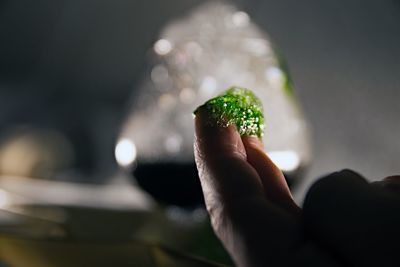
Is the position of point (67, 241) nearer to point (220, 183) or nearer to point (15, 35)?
point (220, 183)

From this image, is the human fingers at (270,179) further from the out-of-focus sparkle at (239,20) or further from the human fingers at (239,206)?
the out-of-focus sparkle at (239,20)

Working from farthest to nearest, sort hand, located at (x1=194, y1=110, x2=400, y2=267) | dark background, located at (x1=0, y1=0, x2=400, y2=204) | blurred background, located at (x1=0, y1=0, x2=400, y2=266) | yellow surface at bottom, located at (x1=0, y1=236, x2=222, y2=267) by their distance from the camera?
dark background, located at (x1=0, y1=0, x2=400, y2=204)
blurred background, located at (x1=0, y1=0, x2=400, y2=266)
yellow surface at bottom, located at (x1=0, y1=236, x2=222, y2=267)
hand, located at (x1=194, y1=110, x2=400, y2=267)

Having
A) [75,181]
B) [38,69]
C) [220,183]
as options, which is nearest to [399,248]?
[220,183]

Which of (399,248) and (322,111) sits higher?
(322,111)

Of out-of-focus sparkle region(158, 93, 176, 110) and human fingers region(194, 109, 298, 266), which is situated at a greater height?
out-of-focus sparkle region(158, 93, 176, 110)

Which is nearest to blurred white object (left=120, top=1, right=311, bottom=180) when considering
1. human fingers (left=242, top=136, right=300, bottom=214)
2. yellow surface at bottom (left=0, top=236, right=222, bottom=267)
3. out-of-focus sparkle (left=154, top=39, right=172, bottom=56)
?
out-of-focus sparkle (left=154, top=39, right=172, bottom=56)

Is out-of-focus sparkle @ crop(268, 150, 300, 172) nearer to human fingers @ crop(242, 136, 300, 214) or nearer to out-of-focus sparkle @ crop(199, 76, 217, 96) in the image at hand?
out-of-focus sparkle @ crop(199, 76, 217, 96)
